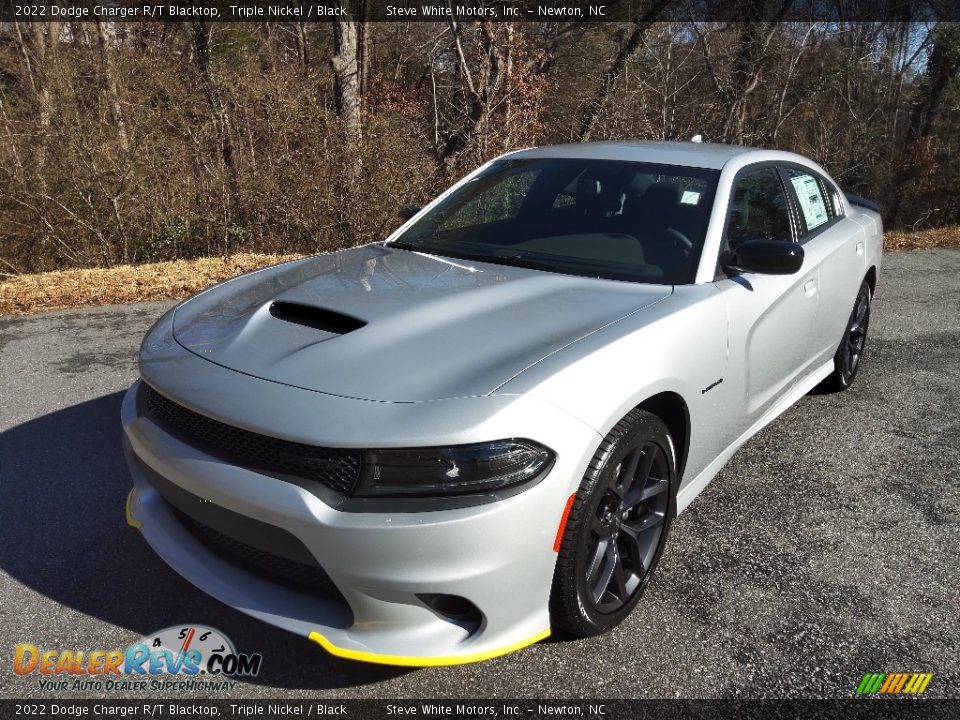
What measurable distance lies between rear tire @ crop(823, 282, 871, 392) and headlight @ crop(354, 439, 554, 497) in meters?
3.35

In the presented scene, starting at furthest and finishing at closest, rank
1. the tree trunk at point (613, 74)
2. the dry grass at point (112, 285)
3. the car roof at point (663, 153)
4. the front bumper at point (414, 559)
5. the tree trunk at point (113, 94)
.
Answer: the tree trunk at point (613, 74) → the tree trunk at point (113, 94) → the dry grass at point (112, 285) → the car roof at point (663, 153) → the front bumper at point (414, 559)

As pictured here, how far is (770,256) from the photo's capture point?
309 centimetres

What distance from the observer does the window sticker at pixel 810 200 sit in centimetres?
423

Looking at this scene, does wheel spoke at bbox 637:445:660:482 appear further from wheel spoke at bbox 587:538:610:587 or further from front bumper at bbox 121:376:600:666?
front bumper at bbox 121:376:600:666

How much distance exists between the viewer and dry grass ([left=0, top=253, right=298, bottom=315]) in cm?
707

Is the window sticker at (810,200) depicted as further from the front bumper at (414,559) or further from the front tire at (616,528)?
the front bumper at (414,559)

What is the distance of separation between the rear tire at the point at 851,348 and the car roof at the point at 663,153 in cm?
121

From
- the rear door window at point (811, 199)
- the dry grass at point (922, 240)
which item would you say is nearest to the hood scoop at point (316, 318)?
the rear door window at point (811, 199)

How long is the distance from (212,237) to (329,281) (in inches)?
292

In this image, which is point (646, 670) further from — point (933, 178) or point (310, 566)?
point (933, 178)

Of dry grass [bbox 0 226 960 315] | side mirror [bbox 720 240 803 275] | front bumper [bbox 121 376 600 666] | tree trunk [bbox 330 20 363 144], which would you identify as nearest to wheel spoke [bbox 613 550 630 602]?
front bumper [bbox 121 376 600 666]

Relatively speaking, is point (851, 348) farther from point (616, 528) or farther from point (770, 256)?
point (616, 528)

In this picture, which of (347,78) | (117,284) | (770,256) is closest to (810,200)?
(770,256)

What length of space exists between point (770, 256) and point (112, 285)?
649cm
